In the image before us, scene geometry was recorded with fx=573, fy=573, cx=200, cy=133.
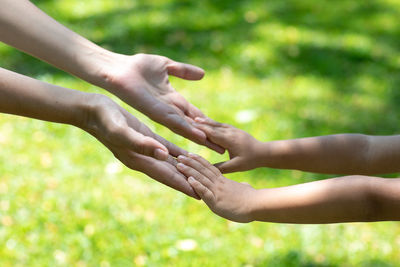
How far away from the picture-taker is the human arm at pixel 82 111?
6.05 feet

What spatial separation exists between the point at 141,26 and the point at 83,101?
2.83 m

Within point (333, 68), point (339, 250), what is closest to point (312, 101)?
point (333, 68)

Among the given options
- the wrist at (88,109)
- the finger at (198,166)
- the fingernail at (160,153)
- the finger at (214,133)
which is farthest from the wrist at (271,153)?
the wrist at (88,109)

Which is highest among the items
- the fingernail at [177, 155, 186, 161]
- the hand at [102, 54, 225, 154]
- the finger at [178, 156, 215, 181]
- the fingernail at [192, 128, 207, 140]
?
the hand at [102, 54, 225, 154]

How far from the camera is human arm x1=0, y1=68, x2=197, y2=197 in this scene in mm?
1843

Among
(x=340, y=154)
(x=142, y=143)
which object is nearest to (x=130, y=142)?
(x=142, y=143)

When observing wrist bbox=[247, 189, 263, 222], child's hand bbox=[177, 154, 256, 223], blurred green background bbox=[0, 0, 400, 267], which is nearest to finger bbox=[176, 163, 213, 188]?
child's hand bbox=[177, 154, 256, 223]

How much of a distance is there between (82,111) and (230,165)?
1.98 ft

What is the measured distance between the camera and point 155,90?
8.04 feet

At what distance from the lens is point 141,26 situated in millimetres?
4660

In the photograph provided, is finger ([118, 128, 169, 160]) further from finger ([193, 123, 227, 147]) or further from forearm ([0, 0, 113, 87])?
forearm ([0, 0, 113, 87])

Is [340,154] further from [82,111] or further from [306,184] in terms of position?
[82,111]

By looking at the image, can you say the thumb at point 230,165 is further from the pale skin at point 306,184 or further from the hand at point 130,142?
the hand at point 130,142

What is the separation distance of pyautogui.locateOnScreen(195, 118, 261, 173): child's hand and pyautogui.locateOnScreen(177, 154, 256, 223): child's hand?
15 centimetres
